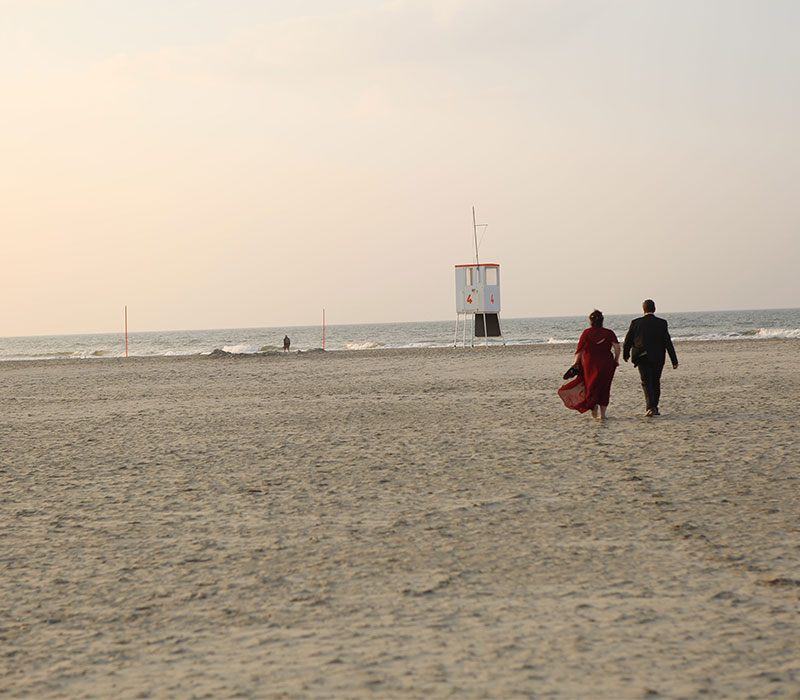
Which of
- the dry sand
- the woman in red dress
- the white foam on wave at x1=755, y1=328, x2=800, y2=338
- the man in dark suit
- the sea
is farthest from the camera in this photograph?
the sea

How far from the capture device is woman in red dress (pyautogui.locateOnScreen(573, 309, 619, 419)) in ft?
39.2

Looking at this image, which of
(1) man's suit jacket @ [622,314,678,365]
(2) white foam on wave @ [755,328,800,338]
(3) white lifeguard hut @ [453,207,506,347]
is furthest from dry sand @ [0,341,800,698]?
(2) white foam on wave @ [755,328,800,338]

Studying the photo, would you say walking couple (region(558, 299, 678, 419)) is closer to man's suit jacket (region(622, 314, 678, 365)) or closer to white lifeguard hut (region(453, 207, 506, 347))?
man's suit jacket (region(622, 314, 678, 365))

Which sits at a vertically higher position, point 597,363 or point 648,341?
point 648,341

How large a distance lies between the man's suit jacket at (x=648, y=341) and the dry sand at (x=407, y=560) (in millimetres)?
974

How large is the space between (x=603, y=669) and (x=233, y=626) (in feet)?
5.58

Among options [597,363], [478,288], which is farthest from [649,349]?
[478,288]

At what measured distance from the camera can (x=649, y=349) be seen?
1248cm

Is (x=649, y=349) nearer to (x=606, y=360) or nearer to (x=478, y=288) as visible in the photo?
(x=606, y=360)

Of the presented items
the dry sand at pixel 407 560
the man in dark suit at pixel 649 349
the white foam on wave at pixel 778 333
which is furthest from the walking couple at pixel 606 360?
the white foam on wave at pixel 778 333

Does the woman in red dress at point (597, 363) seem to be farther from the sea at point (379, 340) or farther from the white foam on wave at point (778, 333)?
the white foam on wave at point (778, 333)

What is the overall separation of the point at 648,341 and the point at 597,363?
957mm

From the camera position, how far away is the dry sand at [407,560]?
357 centimetres

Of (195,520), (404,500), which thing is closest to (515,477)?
(404,500)
